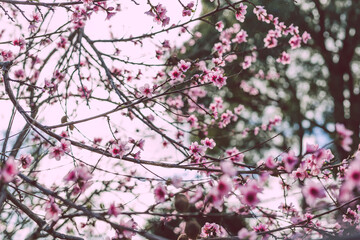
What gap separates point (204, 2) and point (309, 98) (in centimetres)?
391

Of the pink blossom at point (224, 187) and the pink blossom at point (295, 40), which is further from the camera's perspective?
the pink blossom at point (295, 40)

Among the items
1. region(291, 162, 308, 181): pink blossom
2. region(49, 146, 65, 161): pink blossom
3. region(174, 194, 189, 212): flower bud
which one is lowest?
region(174, 194, 189, 212): flower bud

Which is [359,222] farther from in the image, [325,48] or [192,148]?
[325,48]

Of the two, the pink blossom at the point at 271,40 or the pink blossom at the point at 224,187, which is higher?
the pink blossom at the point at 271,40

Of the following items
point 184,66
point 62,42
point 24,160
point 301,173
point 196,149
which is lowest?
point 301,173

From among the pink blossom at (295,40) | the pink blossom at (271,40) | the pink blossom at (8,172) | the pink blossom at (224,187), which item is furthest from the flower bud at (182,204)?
the pink blossom at (295,40)

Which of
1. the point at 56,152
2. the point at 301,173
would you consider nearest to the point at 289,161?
the point at 301,173

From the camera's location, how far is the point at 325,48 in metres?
7.58

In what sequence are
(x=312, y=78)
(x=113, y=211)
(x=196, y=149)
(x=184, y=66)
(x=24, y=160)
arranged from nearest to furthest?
1. (x=113, y=211)
2. (x=24, y=160)
3. (x=196, y=149)
4. (x=184, y=66)
5. (x=312, y=78)

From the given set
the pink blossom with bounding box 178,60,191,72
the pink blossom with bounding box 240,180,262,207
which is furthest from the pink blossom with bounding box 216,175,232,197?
the pink blossom with bounding box 178,60,191,72

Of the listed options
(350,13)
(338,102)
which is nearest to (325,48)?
(350,13)

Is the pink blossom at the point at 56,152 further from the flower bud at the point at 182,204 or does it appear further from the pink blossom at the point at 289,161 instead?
the pink blossom at the point at 289,161

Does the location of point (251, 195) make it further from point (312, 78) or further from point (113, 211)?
point (312, 78)

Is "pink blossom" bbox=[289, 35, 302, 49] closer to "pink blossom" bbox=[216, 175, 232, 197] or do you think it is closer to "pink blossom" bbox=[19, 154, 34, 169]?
"pink blossom" bbox=[216, 175, 232, 197]
